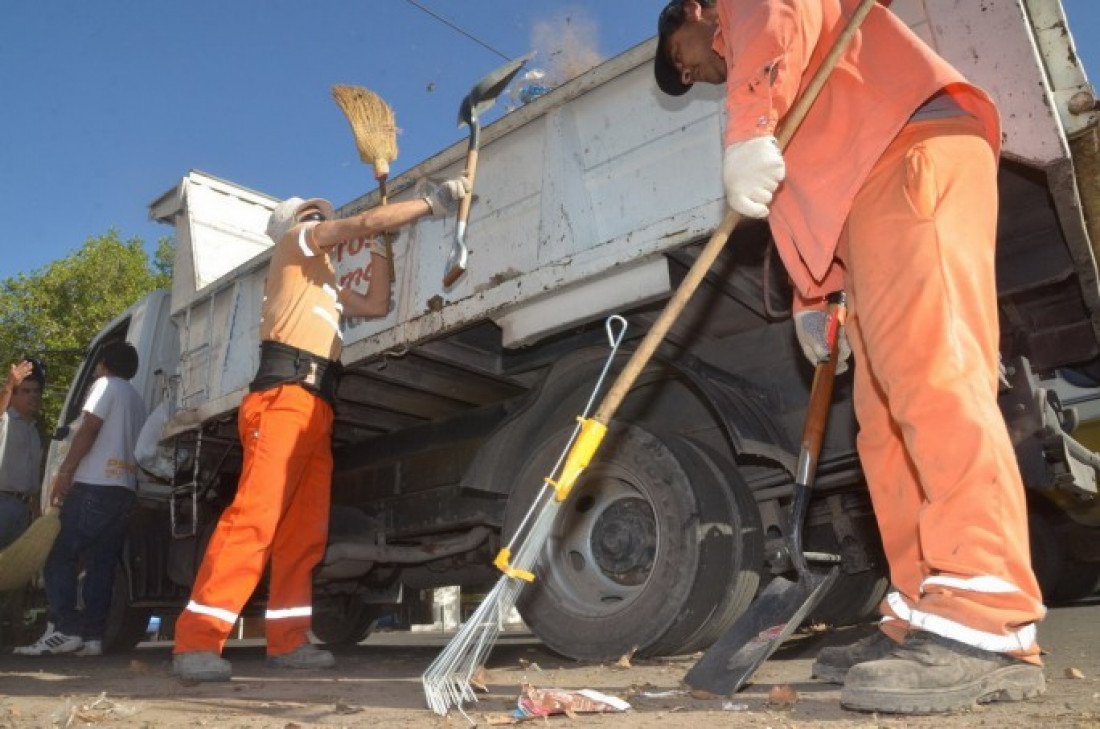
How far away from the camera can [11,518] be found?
6070mm

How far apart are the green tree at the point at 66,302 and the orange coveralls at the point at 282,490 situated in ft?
48.5

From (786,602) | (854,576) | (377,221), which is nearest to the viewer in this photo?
(786,602)

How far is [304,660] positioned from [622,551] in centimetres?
150

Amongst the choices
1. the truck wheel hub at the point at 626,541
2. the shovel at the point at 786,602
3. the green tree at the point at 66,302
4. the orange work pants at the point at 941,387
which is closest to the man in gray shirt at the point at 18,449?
the truck wheel hub at the point at 626,541

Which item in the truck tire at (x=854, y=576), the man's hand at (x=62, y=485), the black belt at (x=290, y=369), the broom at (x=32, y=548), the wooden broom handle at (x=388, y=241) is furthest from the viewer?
the broom at (x=32, y=548)

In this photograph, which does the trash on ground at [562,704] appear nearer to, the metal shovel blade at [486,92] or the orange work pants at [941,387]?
the orange work pants at [941,387]

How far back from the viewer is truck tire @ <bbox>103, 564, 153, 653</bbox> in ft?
18.4

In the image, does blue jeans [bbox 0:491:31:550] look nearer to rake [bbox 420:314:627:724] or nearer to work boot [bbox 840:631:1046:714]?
rake [bbox 420:314:627:724]

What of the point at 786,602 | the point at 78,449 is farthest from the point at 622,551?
the point at 78,449

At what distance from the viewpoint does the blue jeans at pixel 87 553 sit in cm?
525

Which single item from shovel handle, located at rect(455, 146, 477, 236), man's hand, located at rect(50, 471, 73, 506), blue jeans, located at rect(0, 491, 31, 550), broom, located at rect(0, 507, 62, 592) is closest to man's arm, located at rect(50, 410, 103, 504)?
man's hand, located at rect(50, 471, 73, 506)

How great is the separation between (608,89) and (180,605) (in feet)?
14.9

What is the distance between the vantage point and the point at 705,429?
3.19 meters

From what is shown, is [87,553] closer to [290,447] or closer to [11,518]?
[11,518]
